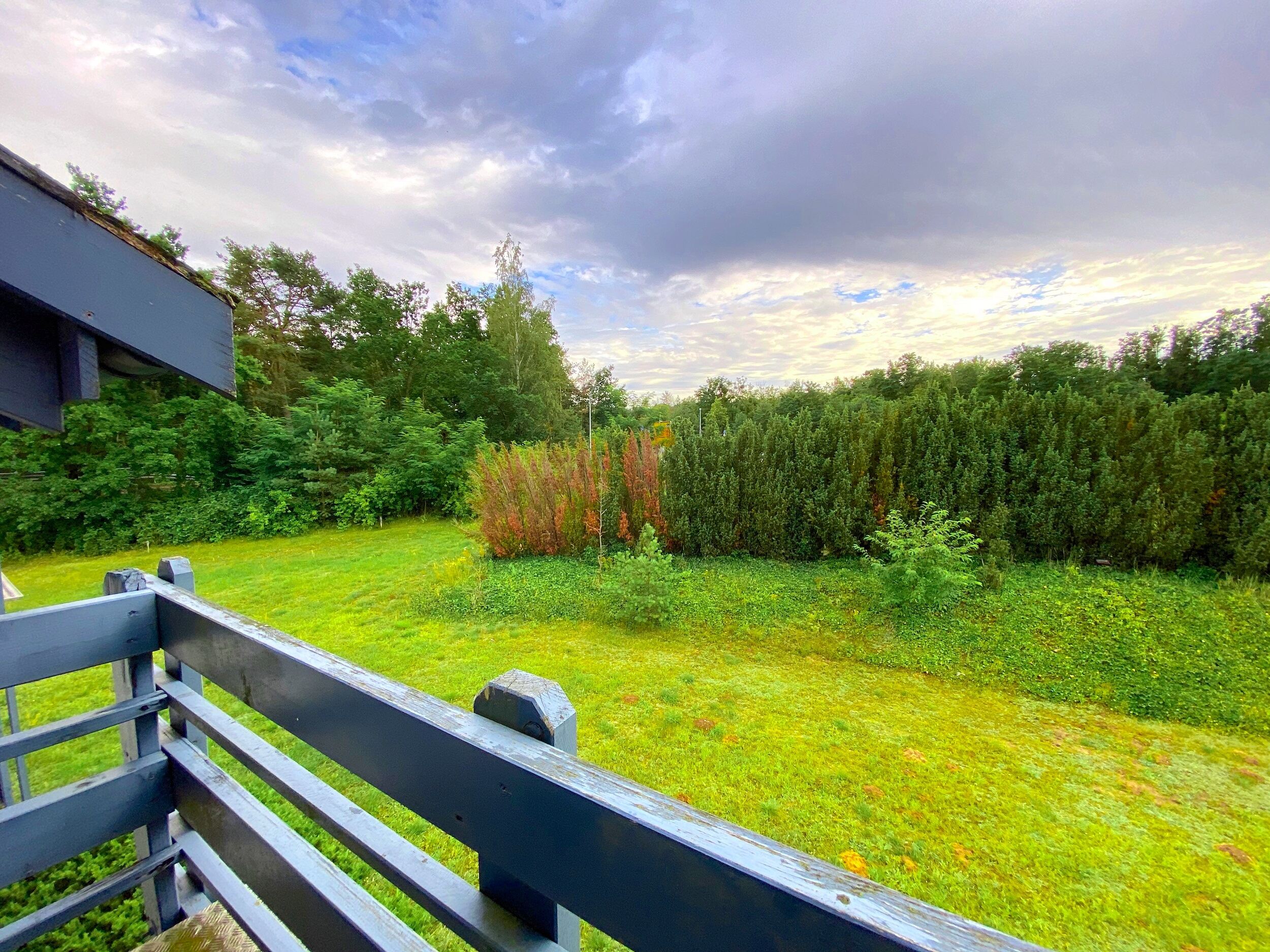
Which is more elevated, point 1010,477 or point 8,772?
point 1010,477

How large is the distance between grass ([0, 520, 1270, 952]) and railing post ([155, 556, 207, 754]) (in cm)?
105

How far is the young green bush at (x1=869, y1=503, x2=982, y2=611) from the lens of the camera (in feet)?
12.8

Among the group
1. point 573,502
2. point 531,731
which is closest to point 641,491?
point 573,502

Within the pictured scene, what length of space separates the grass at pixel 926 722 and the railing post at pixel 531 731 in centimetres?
156

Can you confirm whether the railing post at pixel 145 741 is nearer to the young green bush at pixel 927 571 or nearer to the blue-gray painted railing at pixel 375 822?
the blue-gray painted railing at pixel 375 822

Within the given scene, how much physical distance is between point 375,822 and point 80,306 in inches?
45.4

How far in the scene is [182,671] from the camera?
137cm

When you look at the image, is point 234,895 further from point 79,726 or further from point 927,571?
point 927,571

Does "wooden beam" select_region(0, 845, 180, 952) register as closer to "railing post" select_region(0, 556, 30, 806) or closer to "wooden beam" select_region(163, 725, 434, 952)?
"wooden beam" select_region(163, 725, 434, 952)

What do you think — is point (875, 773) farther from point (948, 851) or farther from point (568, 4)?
point (568, 4)

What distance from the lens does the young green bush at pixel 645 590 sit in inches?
167

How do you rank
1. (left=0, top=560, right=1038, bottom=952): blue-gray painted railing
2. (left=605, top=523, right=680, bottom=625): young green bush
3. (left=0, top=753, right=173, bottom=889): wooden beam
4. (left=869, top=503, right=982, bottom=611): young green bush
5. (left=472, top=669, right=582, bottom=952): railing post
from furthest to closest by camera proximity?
1. (left=605, top=523, right=680, bottom=625): young green bush
2. (left=869, top=503, right=982, bottom=611): young green bush
3. (left=0, top=753, right=173, bottom=889): wooden beam
4. (left=472, top=669, right=582, bottom=952): railing post
5. (left=0, top=560, right=1038, bottom=952): blue-gray painted railing

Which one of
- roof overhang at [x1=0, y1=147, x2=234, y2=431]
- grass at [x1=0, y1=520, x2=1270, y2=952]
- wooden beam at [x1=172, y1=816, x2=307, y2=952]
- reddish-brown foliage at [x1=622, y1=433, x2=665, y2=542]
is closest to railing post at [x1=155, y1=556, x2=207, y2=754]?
wooden beam at [x1=172, y1=816, x2=307, y2=952]

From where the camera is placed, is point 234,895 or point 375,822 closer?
point 375,822
